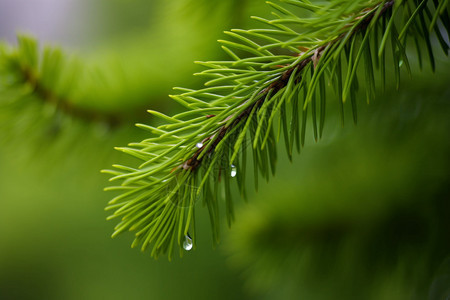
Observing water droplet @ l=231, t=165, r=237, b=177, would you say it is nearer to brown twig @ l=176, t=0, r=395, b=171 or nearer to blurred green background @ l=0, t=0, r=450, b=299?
brown twig @ l=176, t=0, r=395, b=171

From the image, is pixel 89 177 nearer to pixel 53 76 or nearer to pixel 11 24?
pixel 53 76

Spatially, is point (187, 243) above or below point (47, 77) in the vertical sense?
below

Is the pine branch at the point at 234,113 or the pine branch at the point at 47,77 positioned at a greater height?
the pine branch at the point at 47,77

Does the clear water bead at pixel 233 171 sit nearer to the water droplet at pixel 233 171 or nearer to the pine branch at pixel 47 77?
the water droplet at pixel 233 171

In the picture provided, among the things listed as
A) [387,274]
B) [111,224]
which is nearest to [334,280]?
[387,274]

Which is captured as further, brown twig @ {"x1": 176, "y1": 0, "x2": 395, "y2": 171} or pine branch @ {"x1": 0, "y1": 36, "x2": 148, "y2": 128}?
pine branch @ {"x1": 0, "y1": 36, "x2": 148, "y2": 128}

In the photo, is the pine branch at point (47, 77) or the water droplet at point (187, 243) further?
the pine branch at point (47, 77)

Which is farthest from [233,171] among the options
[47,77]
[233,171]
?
[47,77]

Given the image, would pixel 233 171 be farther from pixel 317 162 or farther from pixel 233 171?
pixel 317 162

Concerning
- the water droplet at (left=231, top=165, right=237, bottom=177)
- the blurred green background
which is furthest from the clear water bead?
the blurred green background

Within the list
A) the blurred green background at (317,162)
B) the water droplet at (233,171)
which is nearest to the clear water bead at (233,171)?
the water droplet at (233,171)

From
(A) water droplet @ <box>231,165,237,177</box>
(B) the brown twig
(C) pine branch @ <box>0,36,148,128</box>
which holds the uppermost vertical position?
(C) pine branch @ <box>0,36,148,128</box>
